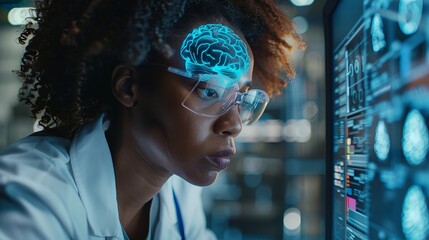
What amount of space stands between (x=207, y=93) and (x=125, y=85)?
0.20m

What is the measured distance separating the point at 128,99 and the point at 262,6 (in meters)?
0.43

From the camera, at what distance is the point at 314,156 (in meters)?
2.96

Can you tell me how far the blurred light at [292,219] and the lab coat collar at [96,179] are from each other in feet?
7.03

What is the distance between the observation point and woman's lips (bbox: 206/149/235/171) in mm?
936

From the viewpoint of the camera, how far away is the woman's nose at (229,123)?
93cm

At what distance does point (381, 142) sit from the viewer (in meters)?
0.62

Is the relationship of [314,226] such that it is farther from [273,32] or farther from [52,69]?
[52,69]

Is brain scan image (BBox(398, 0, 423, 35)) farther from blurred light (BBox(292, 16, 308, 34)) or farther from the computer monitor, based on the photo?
blurred light (BBox(292, 16, 308, 34))

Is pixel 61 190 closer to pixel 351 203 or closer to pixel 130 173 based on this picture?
pixel 130 173

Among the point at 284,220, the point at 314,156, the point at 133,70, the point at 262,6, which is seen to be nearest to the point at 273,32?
the point at 262,6

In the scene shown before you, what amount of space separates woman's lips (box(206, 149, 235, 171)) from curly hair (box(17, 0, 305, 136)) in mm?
248

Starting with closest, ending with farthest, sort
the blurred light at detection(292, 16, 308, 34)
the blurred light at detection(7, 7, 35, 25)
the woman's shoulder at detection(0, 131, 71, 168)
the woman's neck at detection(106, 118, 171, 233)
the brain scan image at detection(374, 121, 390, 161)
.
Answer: the brain scan image at detection(374, 121, 390, 161) → the woman's shoulder at detection(0, 131, 71, 168) → the woman's neck at detection(106, 118, 171, 233) → the blurred light at detection(7, 7, 35, 25) → the blurred light at detection(292, 16, 308, 34)

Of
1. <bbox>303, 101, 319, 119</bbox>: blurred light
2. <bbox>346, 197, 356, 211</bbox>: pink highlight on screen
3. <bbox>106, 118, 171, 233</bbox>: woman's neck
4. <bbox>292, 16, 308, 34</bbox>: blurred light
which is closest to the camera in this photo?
<bbox>346, 197, 356, 211</bbox>: pink highlight on screen

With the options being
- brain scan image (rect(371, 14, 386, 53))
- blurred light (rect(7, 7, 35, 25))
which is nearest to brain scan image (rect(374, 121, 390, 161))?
brain scan image (rect(371, 14, 386, 53))
